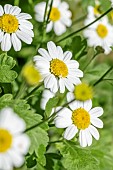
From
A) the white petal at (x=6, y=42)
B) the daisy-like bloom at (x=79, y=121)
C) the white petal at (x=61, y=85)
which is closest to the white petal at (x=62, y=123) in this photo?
the daisy-like bloom at (x=79, y=121)

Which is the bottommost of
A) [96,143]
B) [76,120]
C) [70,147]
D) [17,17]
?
[96,143]

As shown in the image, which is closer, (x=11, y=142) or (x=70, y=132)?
(x=11, y=142)

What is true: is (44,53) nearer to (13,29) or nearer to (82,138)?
(13,29)

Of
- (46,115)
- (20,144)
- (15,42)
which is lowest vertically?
(46,115)

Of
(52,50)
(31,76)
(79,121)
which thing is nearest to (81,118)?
(79,121)

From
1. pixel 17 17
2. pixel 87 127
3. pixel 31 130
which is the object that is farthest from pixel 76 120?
pixel 17 17

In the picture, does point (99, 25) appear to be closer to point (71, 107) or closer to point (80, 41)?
point (80, 41)

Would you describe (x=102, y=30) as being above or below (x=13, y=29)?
below
